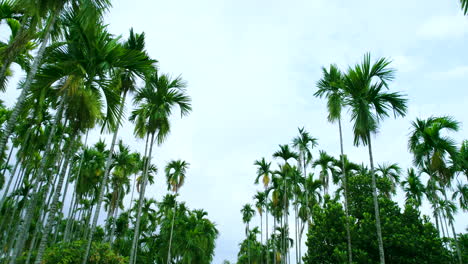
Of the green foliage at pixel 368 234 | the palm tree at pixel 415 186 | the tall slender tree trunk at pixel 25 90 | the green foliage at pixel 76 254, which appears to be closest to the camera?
the tall slender tree trunk at pixel 25 90

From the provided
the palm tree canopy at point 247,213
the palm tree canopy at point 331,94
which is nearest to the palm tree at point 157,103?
the palm tree canopy at point 331,94

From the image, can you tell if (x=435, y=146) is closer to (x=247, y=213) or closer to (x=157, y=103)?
(x=157, y=103)

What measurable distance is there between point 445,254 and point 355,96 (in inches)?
534

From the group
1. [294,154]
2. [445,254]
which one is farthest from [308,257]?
[294,154]

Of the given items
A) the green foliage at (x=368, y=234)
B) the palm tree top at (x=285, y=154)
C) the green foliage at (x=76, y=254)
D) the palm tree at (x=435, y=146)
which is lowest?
the green foliage at (x=76, y=254)

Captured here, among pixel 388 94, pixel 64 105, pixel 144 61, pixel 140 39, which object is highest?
pixel 140 39

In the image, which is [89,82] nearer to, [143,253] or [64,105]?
[64,105]

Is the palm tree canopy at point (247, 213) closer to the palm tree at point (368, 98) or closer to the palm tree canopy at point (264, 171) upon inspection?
the palm tree canopy at point (264, 171)

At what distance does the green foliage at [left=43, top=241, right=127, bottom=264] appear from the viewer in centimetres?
1568

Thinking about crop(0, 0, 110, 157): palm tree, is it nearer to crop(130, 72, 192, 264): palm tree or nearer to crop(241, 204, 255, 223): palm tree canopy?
crop(130, 72, 192, 264): palm tree

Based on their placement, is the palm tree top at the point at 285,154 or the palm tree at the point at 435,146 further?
the palm tree top at the point at 285,154

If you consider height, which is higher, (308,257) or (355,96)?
(355,96)

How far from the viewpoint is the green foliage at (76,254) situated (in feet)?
51.5

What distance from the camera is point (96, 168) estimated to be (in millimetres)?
26047
